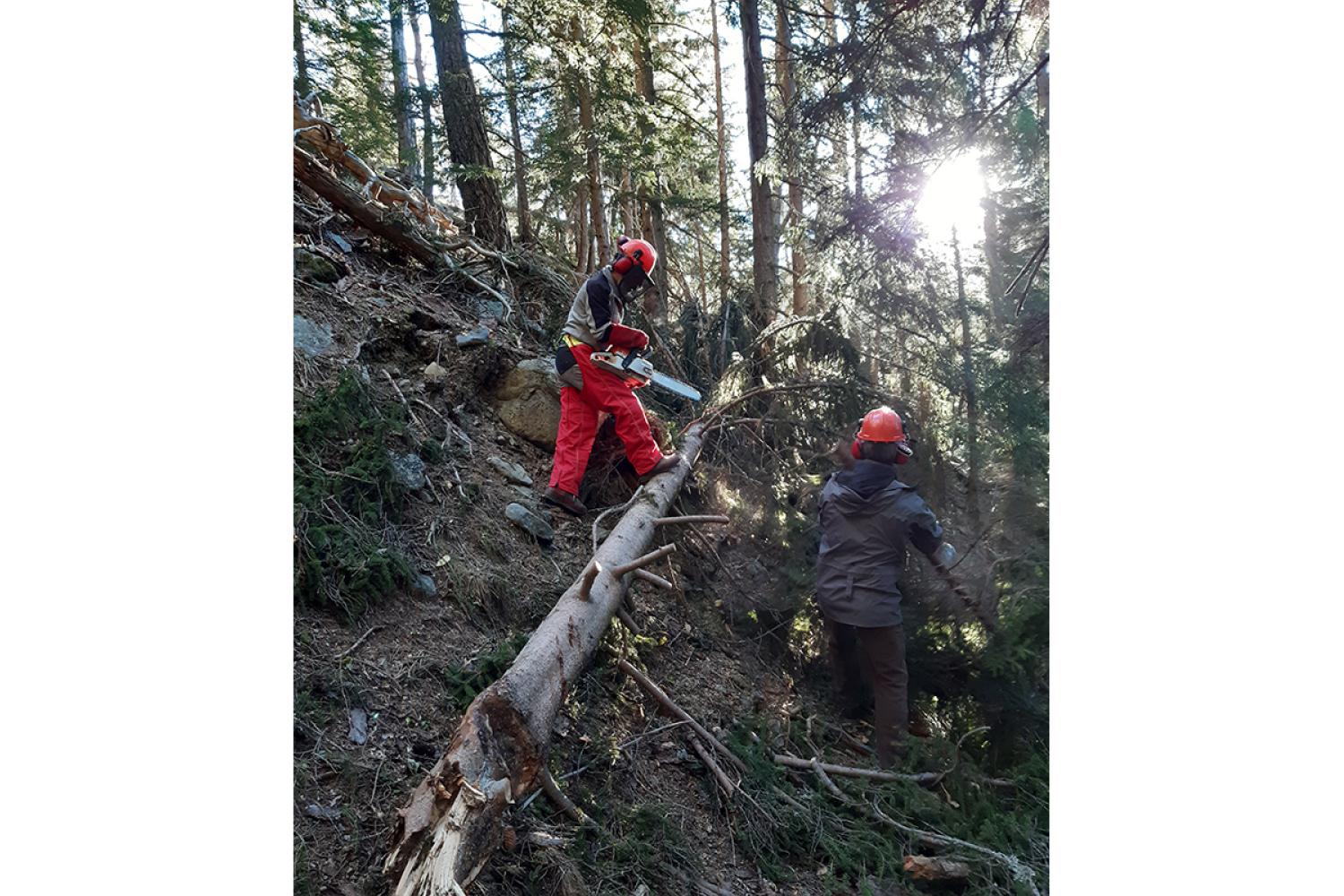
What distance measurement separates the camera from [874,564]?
8.29ft

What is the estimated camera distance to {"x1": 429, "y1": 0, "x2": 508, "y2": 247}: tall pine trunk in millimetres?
2680

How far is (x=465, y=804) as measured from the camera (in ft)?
4.61

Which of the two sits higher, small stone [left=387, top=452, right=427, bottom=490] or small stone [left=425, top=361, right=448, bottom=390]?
small stone [left=425, top=361, right=448, bottom=390]

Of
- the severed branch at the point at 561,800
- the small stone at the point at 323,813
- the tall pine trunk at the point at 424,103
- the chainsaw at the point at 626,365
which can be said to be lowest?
the small stone at the point at 323,813

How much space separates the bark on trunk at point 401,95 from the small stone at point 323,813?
246cm

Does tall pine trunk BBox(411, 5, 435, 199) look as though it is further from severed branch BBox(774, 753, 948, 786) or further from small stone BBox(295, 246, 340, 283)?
severed branch BBox(774, 753, 948, 786)

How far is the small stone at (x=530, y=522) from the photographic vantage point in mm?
2867

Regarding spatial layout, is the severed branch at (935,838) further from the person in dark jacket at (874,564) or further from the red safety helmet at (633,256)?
the red safety helmet at (633,256)

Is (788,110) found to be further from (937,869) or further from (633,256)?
(937,869)

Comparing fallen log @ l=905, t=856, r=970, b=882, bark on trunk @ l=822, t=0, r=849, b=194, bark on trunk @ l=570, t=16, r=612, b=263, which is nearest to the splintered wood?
bark on trunk @ l=570, t=16, r=612, b=263

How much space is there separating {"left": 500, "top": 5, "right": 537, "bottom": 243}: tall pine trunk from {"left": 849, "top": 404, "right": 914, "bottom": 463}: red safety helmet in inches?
72.3

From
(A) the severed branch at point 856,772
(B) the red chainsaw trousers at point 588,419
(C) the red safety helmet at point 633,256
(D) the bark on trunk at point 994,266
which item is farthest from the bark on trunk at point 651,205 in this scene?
(A) the severed branch at point 856,772

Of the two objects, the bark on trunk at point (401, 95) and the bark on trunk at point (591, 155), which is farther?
the bark on trunk at point (591, 155)
